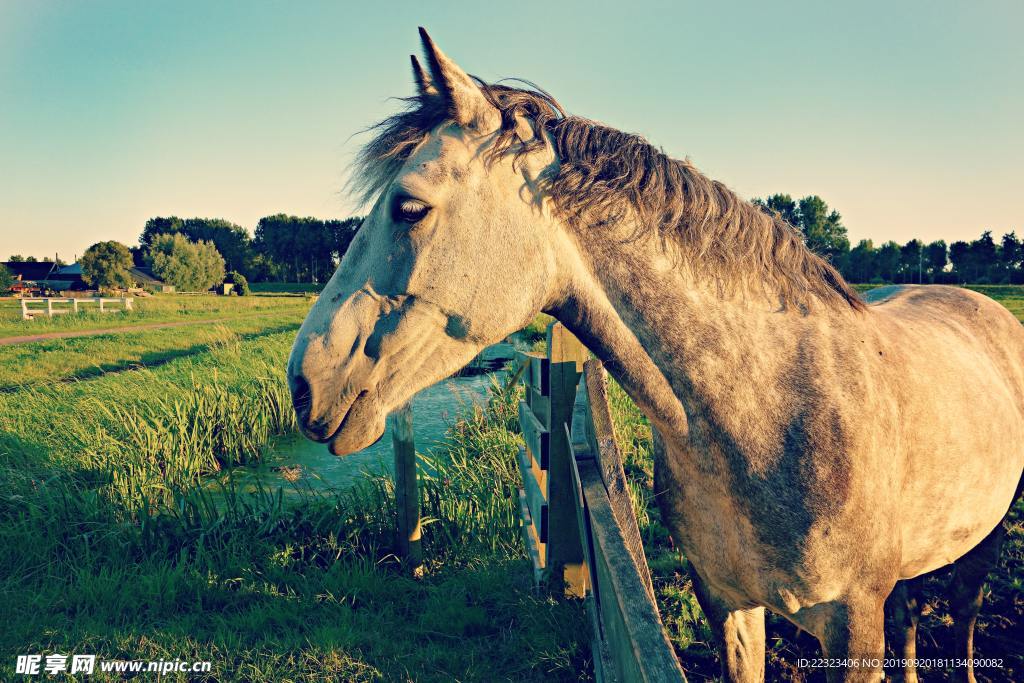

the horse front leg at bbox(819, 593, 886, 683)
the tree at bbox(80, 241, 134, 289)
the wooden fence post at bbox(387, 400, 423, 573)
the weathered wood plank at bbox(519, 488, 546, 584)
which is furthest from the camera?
the tree at bbox(80, 241, 134, 289)

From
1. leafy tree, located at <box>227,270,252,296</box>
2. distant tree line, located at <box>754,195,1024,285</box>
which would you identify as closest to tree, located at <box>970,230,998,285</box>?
distant tree line, located at <box>754,195,1024,285</box>

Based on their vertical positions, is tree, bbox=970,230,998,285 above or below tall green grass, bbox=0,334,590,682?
above

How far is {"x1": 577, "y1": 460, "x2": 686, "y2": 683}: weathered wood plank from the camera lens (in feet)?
3.84

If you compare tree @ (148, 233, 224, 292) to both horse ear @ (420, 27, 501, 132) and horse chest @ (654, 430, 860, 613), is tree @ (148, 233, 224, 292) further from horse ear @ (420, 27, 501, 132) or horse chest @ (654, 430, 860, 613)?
horse chest @ (654, 430, 860, 613)

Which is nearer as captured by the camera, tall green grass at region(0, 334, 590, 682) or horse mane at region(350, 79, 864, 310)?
horse mane at region(350, 79, 864, 310)

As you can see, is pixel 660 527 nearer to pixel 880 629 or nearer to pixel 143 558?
pixel 880 629

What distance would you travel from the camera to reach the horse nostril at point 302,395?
4.77ft

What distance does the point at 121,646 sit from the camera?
10.3 feet

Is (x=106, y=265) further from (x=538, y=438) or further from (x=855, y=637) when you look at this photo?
(x=855, y=637)

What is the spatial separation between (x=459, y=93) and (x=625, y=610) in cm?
150

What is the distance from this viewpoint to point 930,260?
58.2m

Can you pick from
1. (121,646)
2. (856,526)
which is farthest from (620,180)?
(121,646)

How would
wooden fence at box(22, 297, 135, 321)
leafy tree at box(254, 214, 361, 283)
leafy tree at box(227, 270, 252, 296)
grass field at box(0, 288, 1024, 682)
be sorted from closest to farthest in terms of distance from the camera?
grass field at box(0, 288, 1024, 682) < wooden fence at box(22, 297, 135, 321) < leafy tree at box(227, 270, 252, 296) < leafy tree at box(254, 214, 361, 283)

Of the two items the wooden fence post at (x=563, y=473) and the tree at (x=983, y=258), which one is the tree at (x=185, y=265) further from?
the tree at (x=983, y=258)
